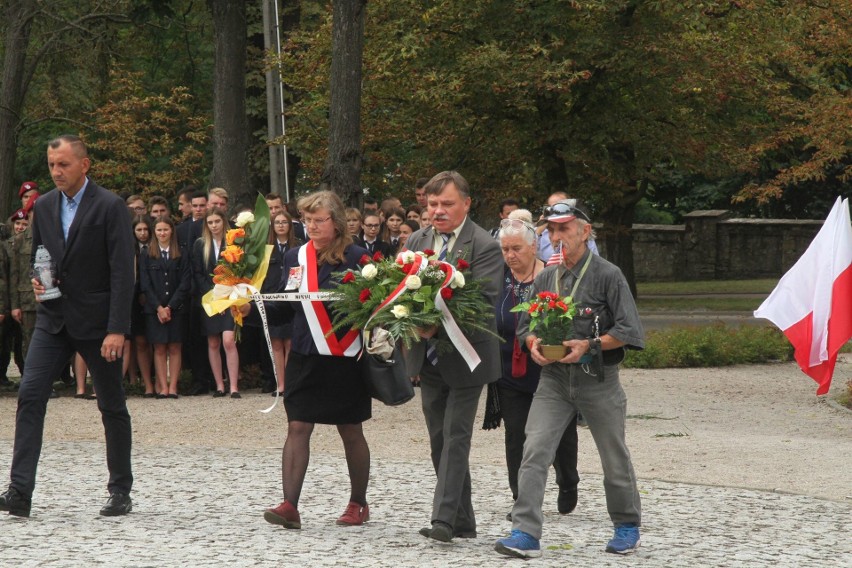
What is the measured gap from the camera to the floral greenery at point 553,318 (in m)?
7.06

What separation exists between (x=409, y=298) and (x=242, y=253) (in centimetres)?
123

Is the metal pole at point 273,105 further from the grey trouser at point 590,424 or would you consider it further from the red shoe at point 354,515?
the grey trouser at point 590,424

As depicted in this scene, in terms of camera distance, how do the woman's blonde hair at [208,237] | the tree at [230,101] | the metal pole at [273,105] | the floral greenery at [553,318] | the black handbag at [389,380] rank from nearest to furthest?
the floral greenery at [553,318], the black handbag at [389,380], the woman's blonde hair at [208,237], the tree at [230,101], the metal pole at [273,105]

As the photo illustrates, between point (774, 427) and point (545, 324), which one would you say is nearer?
point (545, 324)

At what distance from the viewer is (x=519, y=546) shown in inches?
271

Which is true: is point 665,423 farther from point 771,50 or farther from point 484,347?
point 771,50

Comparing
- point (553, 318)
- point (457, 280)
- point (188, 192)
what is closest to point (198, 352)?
point (188, 192)

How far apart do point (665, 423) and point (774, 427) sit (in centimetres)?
99

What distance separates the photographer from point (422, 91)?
25750 mm

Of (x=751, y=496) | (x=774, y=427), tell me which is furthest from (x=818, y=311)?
(x=751, y=496)

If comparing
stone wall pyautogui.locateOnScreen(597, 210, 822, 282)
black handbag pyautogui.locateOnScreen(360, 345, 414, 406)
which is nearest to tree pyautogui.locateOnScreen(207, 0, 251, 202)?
black handbag pyautogui.locateOnScreen(360, 345, 414, 406)

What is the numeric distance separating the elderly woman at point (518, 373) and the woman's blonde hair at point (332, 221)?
108 centimetres

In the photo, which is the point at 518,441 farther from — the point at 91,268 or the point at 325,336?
the point at 91,268

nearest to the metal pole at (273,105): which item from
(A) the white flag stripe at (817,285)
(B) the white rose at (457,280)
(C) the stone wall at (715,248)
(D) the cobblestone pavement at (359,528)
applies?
(A) the white flag stripe at (817,285)
